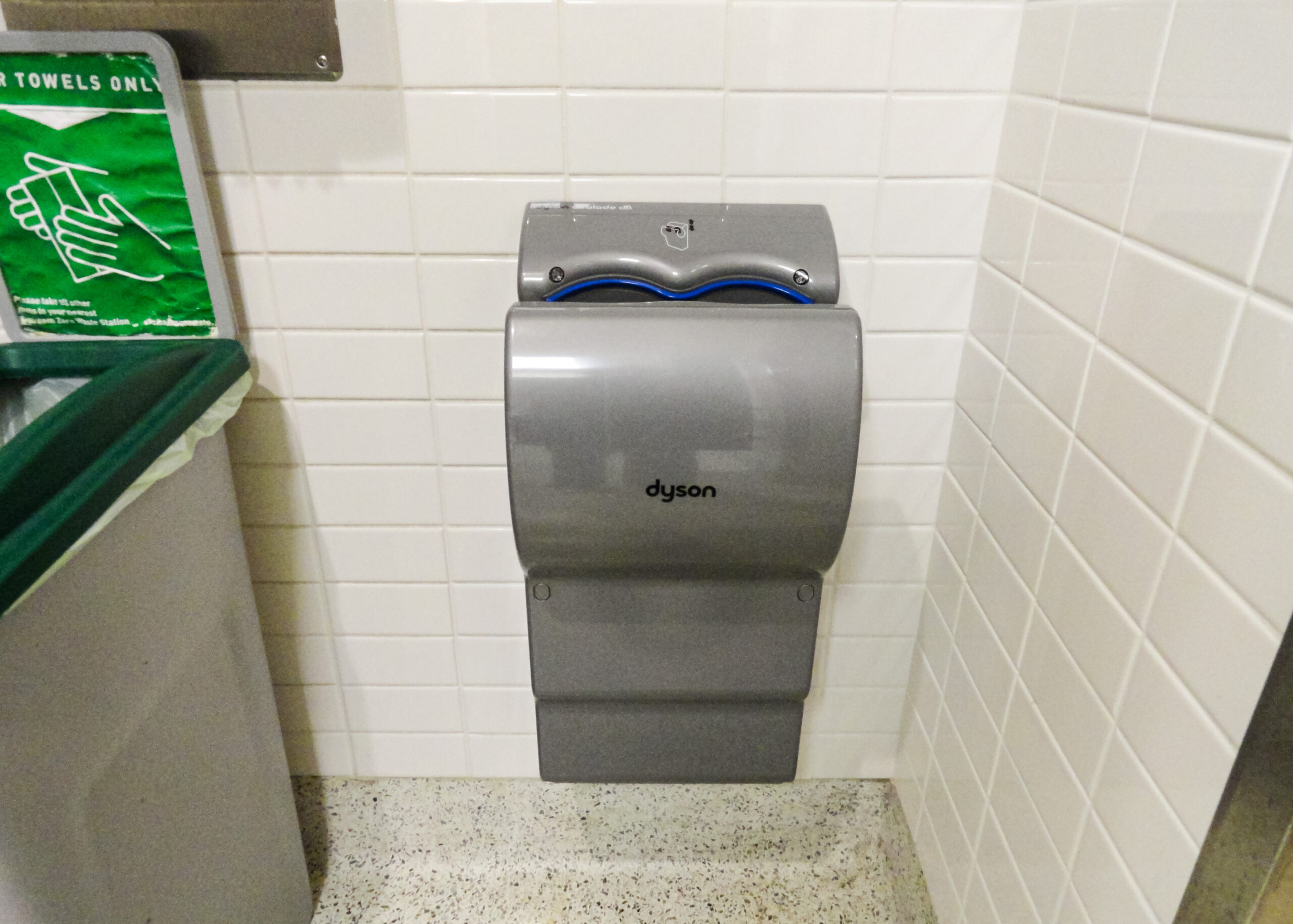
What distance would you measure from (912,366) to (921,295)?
92mm

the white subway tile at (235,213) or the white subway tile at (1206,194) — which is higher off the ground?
the white subway tile at (1206,194)

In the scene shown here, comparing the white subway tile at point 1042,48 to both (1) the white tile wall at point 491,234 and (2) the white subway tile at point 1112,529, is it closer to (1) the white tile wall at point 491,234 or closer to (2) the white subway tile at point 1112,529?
(1) the white tile wall at point 491,234

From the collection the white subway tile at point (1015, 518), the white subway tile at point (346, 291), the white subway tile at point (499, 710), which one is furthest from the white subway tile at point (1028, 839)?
the white subway tile at point (346, 291)

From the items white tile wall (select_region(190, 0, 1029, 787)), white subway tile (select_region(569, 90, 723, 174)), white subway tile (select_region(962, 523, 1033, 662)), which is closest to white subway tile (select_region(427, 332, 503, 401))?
white tile wall (select_region(190, 0, 1029, 787))

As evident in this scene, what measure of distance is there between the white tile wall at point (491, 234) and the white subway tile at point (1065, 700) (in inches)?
3.9

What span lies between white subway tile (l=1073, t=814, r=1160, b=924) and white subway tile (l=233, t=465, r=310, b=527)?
3.27ft

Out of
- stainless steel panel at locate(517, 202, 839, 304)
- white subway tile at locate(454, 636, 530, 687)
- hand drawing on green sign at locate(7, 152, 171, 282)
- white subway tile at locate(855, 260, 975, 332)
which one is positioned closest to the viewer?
stainless steel panel at locate(517, 202, 839, 304)

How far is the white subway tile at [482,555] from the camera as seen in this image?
3.91 ft

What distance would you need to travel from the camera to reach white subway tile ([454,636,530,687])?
49.9 inches

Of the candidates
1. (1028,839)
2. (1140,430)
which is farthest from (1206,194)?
(1028,839)

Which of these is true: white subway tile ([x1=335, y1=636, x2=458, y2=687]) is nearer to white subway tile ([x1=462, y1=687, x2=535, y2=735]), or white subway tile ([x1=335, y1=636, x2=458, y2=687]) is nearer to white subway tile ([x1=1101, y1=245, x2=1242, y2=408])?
white subway tile ([x1=462, y1=687, x2=535, y2=735])

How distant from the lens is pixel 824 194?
3.33ft

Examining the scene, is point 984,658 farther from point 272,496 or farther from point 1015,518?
point 272,496

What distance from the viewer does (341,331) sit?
1071mm
